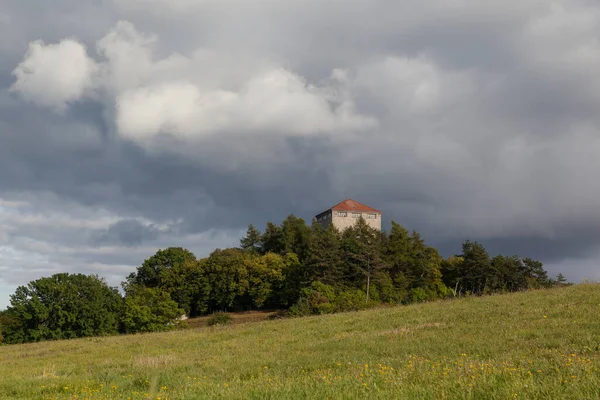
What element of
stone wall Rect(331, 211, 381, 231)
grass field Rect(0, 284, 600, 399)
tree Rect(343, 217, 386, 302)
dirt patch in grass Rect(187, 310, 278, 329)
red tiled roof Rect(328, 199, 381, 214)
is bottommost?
dirt patch in grass Rect(187, 310, 278, 329)

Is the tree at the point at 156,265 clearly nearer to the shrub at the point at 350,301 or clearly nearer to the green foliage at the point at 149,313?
the green foliage at the point at 149,313

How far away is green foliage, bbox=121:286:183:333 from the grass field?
40761 mm

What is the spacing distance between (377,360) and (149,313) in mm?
62469

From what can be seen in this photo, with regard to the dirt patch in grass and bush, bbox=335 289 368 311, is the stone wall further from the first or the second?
bush, bbox=335 289 368 311

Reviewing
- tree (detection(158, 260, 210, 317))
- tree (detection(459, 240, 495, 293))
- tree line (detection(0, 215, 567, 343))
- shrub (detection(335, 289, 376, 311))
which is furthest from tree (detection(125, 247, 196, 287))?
tree (detection(459, 240, 495, 293))

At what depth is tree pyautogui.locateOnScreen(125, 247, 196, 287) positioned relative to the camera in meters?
108

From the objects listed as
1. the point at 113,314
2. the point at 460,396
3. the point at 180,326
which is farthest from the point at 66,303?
the point at 460,396

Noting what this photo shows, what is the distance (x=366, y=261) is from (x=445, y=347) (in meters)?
69.4

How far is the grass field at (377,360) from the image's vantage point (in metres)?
8.81

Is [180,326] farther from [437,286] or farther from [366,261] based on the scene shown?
[437,286]

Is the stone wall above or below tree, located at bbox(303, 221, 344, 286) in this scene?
above

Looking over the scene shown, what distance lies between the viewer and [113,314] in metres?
74.2

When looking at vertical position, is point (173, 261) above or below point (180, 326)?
above

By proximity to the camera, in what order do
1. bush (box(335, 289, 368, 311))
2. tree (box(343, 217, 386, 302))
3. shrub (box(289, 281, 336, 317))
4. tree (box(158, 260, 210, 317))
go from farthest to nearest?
tree (box(158, 260, 210, 317))
tree (box(343, 217, 386, 302))
bush (box(335, 289, 368, 311))
shrub (box(289, 281, 336, 317))
